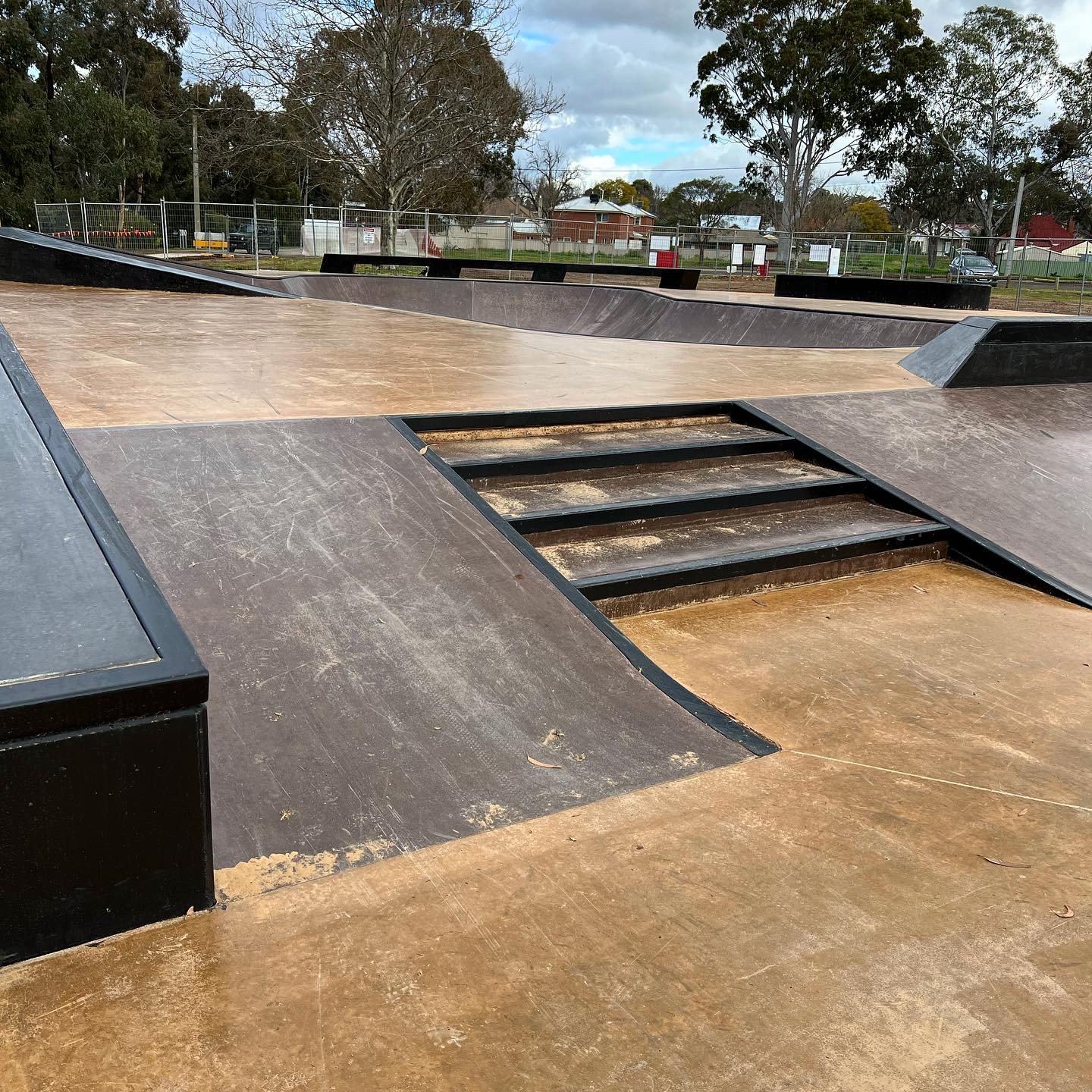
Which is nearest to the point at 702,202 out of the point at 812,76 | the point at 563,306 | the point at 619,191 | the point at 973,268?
the point at 619,191

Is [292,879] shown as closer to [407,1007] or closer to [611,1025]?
[407,1007]

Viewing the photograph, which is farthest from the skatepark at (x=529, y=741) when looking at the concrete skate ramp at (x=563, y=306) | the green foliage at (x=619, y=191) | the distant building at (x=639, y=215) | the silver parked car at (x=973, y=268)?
the green foliage at (x=619, y=191)

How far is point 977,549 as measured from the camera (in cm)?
505

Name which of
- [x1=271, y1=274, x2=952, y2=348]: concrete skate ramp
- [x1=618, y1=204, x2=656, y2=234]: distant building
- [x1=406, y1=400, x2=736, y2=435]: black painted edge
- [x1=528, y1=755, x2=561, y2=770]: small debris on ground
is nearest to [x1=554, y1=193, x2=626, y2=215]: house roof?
[x1=618, y1=204, x2=656, y2=234]: distant building

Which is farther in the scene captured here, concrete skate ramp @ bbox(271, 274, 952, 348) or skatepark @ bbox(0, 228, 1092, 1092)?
concrete skate ramp @ bbox(271, 274, 952, 348)

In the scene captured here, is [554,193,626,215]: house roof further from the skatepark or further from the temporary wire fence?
the skatepark

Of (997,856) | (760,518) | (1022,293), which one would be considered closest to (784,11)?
A: (1022,293)

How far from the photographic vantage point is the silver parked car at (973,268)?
27812 mm

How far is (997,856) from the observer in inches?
97.7

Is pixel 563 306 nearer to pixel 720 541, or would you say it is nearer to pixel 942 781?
pixel 720 541

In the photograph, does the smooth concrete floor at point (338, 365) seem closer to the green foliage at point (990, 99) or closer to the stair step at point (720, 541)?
the stair step at point (720, 541)

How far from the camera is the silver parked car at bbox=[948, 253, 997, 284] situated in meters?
27.8

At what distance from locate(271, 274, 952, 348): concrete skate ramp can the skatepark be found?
7.71 metres

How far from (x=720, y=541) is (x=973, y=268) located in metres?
27.4
